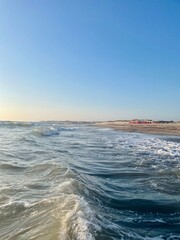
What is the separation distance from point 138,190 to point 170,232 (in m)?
3.26

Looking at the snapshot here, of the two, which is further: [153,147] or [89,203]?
[153,147]

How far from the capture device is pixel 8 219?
6645 mm

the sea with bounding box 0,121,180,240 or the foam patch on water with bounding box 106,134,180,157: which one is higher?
the foam patch on water with bounding box 106,134,180,157

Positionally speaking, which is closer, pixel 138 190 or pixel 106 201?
pixel 106 201

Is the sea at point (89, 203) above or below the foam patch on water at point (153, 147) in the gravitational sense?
below

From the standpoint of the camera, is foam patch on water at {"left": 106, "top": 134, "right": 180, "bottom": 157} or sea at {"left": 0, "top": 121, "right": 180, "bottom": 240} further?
foam patch on water at {"left": 106, "top": 134, "right": 180, "bottom": 157}

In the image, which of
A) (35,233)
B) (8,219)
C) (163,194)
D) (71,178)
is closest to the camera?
(35,233)

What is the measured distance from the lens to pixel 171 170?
1274cm

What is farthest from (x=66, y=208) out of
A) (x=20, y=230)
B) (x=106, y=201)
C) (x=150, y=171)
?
(x=150, y=171)

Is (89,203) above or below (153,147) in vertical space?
below

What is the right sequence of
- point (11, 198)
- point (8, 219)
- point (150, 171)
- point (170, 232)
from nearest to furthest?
point (170, 232) → point (8, 219) → point (11, 198) → point (150, 171)

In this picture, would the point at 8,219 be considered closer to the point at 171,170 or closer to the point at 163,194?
the point at 163,194

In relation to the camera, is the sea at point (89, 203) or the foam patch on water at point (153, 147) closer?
the sea at point (89, 203)

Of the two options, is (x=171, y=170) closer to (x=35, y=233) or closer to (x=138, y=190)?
(x=138, y=190)
